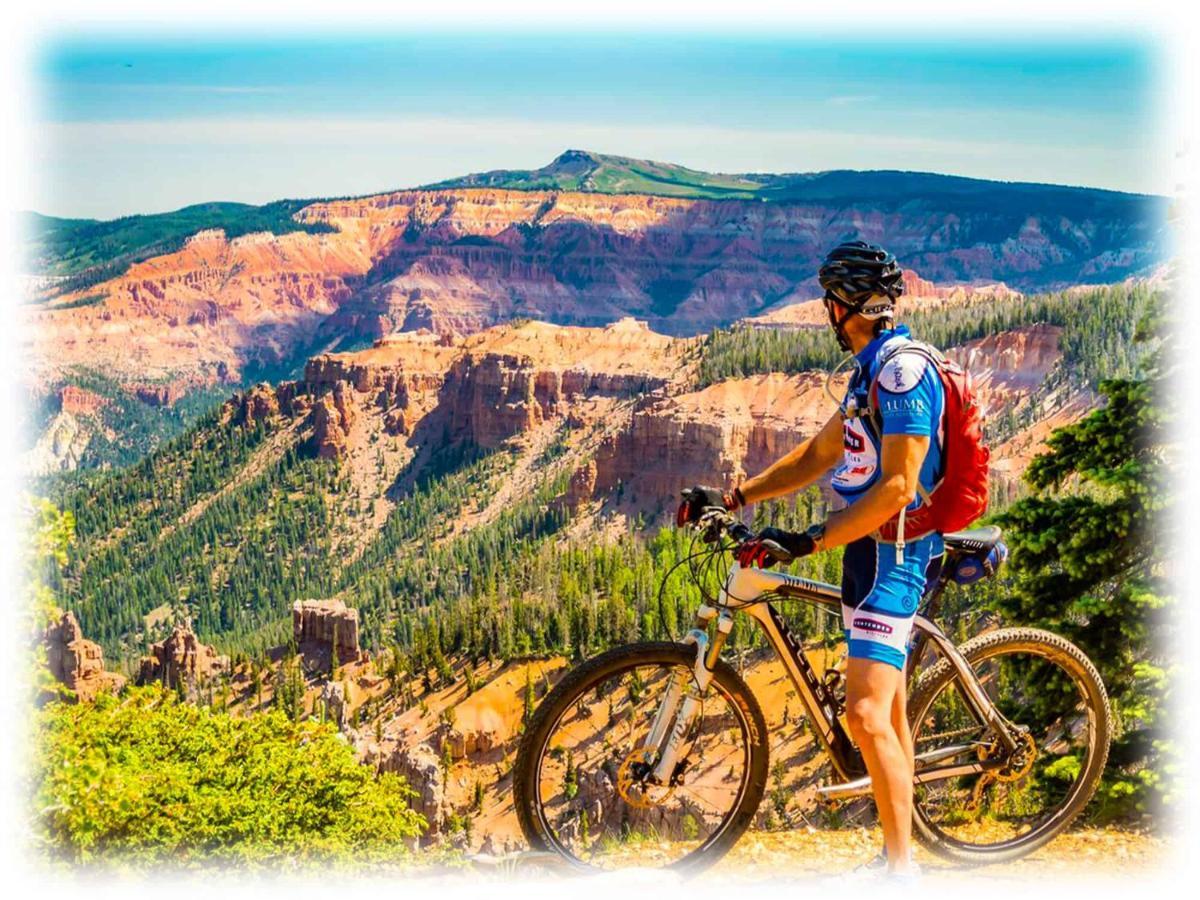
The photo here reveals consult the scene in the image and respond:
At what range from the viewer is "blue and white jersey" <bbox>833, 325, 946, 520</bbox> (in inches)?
352

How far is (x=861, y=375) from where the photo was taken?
9.40m

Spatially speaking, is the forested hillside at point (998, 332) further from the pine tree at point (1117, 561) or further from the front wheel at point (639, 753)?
the front wheel at point (639, 753)

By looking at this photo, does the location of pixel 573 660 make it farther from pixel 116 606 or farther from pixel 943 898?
pixel 116 606

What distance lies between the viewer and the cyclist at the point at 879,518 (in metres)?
8.92

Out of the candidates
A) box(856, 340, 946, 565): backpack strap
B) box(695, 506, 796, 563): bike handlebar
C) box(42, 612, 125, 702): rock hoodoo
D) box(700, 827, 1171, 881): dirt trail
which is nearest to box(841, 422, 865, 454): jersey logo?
box(856, 340, 946, 565): backpack strap

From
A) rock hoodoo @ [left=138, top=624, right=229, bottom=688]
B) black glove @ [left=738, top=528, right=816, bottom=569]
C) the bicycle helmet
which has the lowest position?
rock hoodoo @ [left=138, top=624, right=229, bottom=688]

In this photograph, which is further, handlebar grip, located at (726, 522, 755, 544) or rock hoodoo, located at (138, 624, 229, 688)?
rock hoodoo, located at (138, 624, 229, 688)

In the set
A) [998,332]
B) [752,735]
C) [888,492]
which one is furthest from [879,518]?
[998,332]

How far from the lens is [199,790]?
71.2ft

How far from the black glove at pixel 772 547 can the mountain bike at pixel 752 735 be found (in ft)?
0.17

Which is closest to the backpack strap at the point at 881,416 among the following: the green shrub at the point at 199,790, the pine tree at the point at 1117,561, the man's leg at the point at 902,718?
the man's leg at the point at 902,718

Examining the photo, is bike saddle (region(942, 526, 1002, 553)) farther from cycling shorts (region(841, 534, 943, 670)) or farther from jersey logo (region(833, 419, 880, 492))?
jersey logo (region(833, 419, 880, 492))

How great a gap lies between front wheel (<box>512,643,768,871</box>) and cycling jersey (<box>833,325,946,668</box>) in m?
1.28

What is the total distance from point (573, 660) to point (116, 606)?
120 meters
